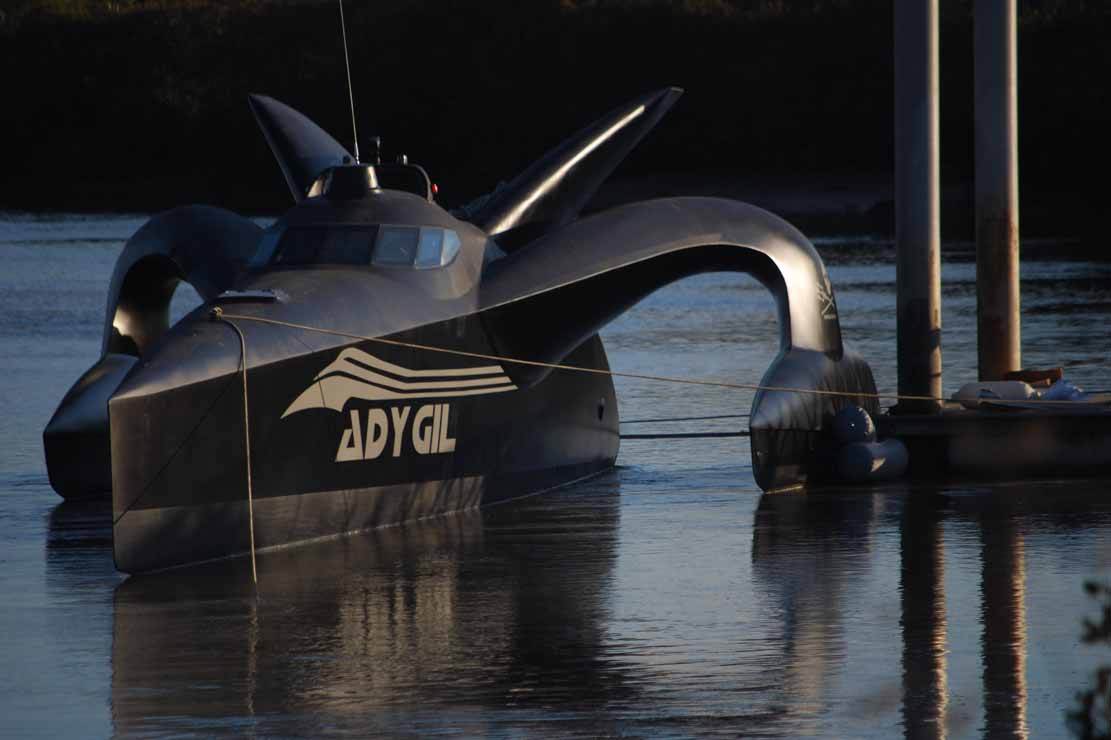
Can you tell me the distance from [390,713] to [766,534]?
657 cm

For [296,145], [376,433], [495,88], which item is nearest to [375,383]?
[376,433]

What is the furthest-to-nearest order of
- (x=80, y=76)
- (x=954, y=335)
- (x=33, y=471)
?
(x=80, y=76) → (x=954, y=335) → (x=33, y=471)

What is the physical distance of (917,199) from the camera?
21953 mm

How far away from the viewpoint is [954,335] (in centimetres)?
3653

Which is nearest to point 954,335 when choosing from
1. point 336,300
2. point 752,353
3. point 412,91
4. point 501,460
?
point 752,353

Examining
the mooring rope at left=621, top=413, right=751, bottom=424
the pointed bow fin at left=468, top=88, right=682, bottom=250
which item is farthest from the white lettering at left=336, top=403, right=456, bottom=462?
the mooring rope at left=621, top=413, right=751, bottom=424

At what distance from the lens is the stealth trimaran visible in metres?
16.0

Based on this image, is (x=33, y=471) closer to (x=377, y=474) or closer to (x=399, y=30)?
(x=377, y=474)

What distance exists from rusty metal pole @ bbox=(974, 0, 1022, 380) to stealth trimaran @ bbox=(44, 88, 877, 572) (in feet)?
6.17

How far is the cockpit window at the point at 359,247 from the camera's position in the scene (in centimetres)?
1830

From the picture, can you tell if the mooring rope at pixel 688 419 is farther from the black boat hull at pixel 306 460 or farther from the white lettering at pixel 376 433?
the white lettering at pixel 376 433

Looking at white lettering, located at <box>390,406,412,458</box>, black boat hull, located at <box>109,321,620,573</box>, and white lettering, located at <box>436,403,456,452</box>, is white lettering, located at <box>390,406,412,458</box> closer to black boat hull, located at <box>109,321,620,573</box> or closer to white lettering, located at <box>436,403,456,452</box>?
black boat hull, located at <box>109,321,620,573</box>

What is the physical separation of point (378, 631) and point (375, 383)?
11.5 feet

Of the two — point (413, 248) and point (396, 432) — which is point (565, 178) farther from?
point (396, 432)
